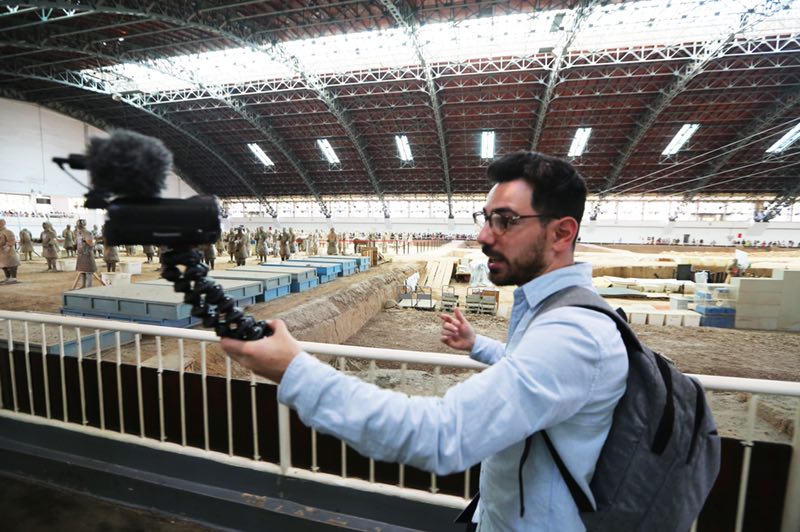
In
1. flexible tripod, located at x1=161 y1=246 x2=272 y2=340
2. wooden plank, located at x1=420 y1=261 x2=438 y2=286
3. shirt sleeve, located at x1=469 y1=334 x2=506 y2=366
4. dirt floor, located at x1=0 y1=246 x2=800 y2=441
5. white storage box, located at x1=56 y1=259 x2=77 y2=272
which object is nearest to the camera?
flexible tripod, located at x1=161 y1=246 x2=272 y2=340

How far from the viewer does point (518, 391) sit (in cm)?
83

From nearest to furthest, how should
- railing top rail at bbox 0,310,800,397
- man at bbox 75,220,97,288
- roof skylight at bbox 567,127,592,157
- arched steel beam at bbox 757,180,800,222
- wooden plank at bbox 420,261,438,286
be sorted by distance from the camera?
railing top rail at bbox 0,310,800,397, man at bbox 75,220,97,288, wooden plank at bbox 420,261,438,286, roof skylight at bbox 567,127,592,157, arched steel beam at bbox 757,180,800,222

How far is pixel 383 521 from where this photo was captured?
2.54 m

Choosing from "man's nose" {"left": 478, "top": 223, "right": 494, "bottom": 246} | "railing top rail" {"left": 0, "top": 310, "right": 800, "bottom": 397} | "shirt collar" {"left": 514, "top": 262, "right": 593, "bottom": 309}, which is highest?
"man's nose" {"left": 478, "top": 223, "right": 494, "bottom": 246}

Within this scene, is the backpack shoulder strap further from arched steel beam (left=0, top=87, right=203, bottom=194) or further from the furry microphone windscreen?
arched steel beam (left=0, top=87, right=203, bottom=194)

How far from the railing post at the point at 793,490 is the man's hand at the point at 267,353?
259 cm

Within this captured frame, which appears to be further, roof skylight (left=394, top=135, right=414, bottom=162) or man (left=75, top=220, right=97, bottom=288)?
roof skylight (left=394, top=135, right=414, bottom=162)

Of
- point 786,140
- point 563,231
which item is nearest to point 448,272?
point 563,231

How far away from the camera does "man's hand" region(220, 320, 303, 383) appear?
0.87 meters

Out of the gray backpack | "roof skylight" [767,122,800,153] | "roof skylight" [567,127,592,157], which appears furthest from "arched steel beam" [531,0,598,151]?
the gray backpack

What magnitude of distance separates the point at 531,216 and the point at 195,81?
93.7 ft

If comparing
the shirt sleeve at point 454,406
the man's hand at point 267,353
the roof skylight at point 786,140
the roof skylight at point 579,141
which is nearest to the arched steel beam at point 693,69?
Answer: the roof skylight at point 579,141

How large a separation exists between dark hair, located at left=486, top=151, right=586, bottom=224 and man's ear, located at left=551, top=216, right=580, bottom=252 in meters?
0.02

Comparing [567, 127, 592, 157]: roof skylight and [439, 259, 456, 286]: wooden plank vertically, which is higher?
[567, 127, 592, 157]: roof skylight
